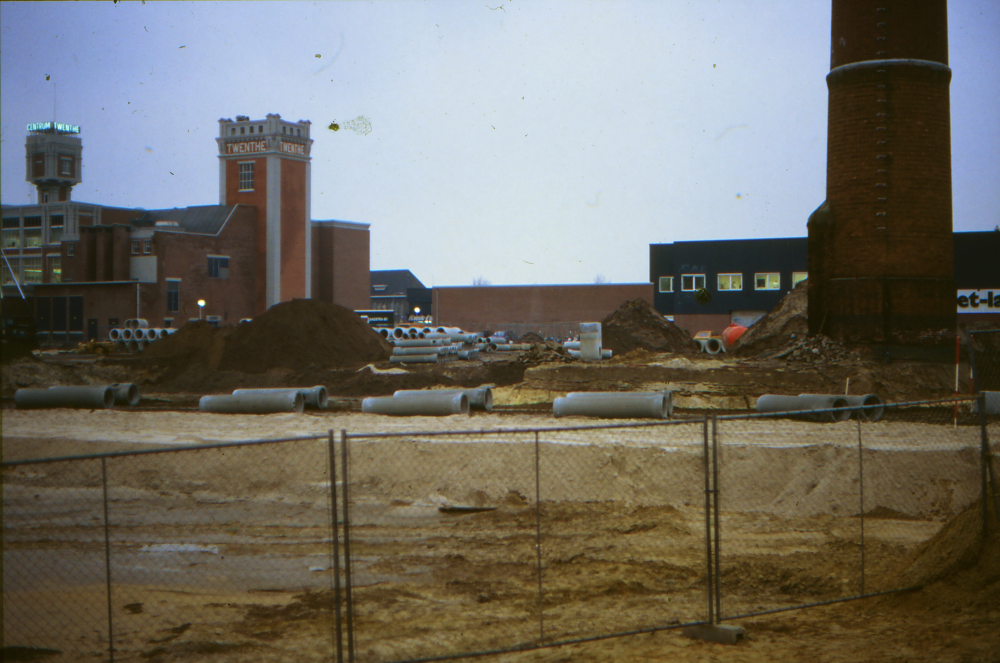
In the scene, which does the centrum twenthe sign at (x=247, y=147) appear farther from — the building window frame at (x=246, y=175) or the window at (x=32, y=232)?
the window at (x=32, y=232)

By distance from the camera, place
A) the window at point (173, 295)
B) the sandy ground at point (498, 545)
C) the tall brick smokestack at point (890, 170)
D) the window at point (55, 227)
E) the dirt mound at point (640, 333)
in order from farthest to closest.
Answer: the window at point (55, 227), the window at point (173, 295), the dirt mound at point (640, 333), the tall brick smokestack at point (890, 170), the sandy ground at point (498, 545)

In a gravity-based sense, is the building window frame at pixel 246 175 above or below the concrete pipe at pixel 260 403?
above

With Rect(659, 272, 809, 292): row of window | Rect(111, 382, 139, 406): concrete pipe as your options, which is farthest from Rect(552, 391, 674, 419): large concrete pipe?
Rect(659, 272, 809, 292): row of window

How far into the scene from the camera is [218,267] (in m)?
71.1

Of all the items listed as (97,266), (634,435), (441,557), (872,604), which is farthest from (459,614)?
(97,266)

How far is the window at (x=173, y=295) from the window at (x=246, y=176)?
11557mm

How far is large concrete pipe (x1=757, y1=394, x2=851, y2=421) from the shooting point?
1827 cm

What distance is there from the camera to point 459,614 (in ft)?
26.3

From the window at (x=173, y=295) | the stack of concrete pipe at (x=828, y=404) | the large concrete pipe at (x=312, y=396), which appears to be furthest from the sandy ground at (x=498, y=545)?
the window at (x=173, y=295)

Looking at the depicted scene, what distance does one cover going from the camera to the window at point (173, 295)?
6738cm

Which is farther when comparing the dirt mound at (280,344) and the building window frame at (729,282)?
the building window frame at (729,282)

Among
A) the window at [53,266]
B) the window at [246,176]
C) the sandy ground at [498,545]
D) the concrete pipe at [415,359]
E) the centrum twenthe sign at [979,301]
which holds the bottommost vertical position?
the sandy ground at [498,545]

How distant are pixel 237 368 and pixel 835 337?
25275mm

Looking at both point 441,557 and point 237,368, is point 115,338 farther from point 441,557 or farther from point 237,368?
point 441,557
